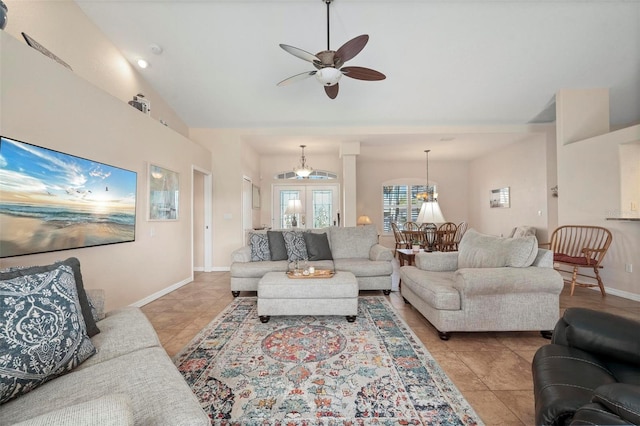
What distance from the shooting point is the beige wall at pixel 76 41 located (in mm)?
2559

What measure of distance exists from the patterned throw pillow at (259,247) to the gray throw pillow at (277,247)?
0.06m

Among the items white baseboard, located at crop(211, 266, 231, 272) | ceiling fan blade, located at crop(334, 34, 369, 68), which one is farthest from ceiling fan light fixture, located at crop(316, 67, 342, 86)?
white baseboard, located at crop(211, 266, 231, 272)

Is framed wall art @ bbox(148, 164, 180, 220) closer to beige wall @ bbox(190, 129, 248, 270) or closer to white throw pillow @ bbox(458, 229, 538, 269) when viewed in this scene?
beige wall @ bbox(190, 129, 248, 270)

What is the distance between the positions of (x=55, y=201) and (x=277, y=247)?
2.49m

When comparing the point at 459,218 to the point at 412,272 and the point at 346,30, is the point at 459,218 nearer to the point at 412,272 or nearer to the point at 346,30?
the point at 412,272

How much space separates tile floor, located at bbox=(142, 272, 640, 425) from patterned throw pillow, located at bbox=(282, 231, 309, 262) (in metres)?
0.89

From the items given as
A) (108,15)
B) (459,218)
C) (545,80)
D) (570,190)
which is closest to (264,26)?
(108,15)

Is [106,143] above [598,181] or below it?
→ above

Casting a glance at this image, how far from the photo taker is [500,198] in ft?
22.7

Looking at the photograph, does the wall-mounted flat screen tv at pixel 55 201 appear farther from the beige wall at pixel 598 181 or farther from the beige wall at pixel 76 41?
the beige wall at pixel 598 181

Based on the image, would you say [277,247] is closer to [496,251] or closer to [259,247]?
[259,247]

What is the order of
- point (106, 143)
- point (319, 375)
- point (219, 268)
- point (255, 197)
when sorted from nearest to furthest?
point (319, 375), point (106, 143), point (219, 268), point (255, 197)

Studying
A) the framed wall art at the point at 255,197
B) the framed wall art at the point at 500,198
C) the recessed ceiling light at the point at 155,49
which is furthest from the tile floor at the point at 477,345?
the recessed ceiling light at the point at 155,49

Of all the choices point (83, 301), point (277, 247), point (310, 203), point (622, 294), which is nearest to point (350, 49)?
point (277, 247)
